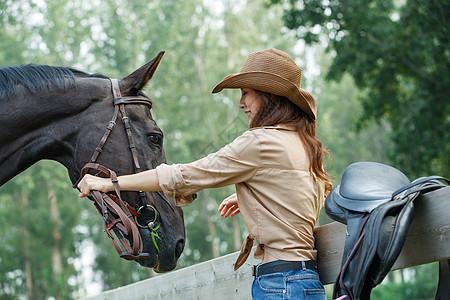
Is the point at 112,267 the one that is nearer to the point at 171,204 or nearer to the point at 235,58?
the point at 235,58

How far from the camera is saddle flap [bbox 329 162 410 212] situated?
7.16 ft

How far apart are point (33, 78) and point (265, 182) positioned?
5.73ft

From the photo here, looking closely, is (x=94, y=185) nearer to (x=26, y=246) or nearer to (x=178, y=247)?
(x=178, y=247)

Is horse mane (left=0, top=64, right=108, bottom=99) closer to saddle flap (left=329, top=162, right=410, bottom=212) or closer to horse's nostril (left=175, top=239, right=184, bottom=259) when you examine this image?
horse's nostril (left=175, top=239, right=184, bottom=259)

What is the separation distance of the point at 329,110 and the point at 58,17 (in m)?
22.1

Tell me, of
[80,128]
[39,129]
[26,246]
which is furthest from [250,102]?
[26,246]

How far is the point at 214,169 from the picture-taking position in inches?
95.8

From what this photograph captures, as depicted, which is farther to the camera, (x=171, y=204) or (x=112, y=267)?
(x=112, y=267)

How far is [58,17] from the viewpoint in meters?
28.2

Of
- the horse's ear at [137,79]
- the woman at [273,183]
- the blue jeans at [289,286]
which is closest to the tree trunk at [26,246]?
the horse's ear at [137,79]

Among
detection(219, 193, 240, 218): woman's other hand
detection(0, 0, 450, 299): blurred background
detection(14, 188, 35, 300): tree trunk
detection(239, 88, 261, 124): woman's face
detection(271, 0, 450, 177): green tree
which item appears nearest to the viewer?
detection(239, 88, 261, 124): woman's face

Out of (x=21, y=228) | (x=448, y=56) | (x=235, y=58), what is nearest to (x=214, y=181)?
(x=448, y=56)

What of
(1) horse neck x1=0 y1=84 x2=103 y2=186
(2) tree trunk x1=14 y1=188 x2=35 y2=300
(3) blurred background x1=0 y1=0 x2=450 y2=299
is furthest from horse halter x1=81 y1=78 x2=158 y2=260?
(2) tree trunk x1=14 y1=188 x2=35 y2=300

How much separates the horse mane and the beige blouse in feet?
4.09
